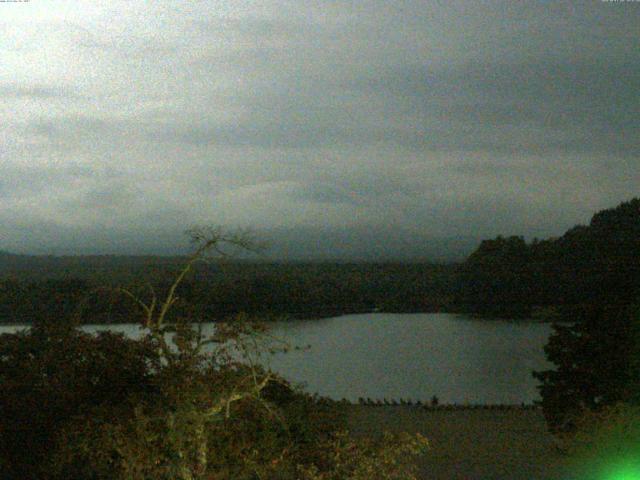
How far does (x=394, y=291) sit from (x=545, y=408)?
67.4ft

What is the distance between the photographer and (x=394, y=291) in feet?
105

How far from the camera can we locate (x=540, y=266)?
28.6m

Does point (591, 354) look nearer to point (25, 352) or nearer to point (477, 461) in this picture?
point (477, 461)

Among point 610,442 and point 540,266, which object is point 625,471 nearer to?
point 610,442

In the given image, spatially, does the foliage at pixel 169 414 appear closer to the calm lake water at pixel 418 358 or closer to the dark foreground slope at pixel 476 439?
the dark foreground slope at pixel 476 439

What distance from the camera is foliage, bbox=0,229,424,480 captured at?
21.7ft

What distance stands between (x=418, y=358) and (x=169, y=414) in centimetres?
1806

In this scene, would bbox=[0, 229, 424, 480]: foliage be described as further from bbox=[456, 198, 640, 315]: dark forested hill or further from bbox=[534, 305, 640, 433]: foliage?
bbox=[456, 198, 640, 315]: dark forested hill

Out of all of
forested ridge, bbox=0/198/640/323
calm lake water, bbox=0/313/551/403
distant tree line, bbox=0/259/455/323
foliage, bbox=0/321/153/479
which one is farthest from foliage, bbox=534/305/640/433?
foliage, bbox=0/321/153/479

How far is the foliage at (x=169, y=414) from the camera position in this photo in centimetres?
662

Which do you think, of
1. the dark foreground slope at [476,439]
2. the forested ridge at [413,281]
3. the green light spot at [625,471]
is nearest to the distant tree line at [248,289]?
the forested ridge at [413,281]

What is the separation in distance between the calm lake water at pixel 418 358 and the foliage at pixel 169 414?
776cm

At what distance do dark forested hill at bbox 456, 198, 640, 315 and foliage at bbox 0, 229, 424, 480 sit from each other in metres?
13.4

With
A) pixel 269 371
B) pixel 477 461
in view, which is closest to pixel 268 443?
pixel 269 371
